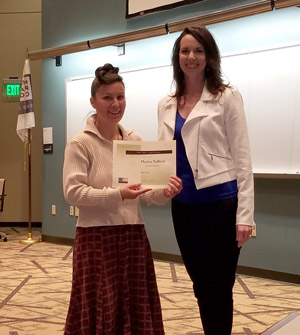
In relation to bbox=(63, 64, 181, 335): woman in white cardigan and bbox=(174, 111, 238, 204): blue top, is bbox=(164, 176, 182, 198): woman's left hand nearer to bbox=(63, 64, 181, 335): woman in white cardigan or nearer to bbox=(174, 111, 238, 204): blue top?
bbox=(63, 64, 181, 335): woman in white cardigan

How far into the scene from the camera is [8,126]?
8.49 m

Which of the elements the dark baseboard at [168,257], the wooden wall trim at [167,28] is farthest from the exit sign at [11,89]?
the dark baseboard at [168,257]

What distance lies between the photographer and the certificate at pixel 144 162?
6.36ft

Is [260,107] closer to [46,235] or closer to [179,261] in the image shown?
[179,261]

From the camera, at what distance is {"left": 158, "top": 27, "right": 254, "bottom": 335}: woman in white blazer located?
1999mm

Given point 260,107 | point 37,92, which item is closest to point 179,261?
point 260,107

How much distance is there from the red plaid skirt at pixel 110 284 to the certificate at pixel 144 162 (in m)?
0.23

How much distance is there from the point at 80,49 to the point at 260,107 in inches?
99.2

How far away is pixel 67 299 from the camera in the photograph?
3.88m

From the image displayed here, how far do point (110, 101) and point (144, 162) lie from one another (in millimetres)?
296

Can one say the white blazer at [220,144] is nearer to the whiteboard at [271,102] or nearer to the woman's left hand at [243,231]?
the woman's left hand at [243,231]

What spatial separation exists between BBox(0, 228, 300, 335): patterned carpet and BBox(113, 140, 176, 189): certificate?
155 centimetres

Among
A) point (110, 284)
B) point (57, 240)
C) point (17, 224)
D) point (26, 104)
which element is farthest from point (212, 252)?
point (17, 224)

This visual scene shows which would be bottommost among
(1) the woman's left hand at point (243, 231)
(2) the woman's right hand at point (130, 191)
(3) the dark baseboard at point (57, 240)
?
(3) the dark baseboard at point (57, 240)
